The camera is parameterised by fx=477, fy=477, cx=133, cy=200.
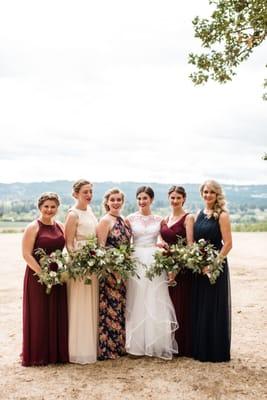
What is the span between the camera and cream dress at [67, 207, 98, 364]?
22.4 feet

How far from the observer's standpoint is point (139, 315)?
22.9 feet

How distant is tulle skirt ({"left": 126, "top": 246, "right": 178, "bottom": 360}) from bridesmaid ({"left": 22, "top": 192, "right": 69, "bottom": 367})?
3.20 ft

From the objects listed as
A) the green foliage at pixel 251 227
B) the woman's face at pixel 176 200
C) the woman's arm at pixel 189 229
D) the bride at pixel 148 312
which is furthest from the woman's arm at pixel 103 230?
the green foliage at pixel 251 227

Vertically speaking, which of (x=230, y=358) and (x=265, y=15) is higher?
(x=265, y=15)

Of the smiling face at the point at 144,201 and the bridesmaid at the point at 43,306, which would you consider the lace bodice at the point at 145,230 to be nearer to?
the smiling face at the point at 144,201

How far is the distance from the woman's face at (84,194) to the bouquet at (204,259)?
163 centimetres

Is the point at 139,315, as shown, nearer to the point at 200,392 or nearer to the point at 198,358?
the point at 198,358

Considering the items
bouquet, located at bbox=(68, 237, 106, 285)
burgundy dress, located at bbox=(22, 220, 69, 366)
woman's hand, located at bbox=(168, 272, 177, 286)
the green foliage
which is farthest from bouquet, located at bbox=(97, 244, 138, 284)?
the green foliage

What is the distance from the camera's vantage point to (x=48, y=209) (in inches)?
266

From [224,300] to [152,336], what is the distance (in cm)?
118

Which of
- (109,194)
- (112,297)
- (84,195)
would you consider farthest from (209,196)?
(112,297)

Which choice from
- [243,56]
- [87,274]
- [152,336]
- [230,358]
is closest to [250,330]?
[230,358]

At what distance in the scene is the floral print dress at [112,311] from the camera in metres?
6.93

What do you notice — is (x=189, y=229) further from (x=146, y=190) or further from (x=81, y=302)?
(x=81, y=302)
